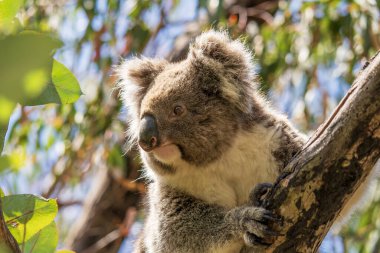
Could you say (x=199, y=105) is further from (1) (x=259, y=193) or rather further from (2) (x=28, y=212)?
(2) (x=28, y=212)

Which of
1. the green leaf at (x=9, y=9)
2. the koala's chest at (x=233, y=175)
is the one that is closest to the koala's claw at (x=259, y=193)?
the koala's chest at (x=233, y=175)

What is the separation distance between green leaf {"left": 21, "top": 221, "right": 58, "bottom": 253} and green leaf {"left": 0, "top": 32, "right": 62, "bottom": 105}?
1.01 m

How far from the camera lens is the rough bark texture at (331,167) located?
1.68 meters

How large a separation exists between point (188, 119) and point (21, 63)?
192 centimetres

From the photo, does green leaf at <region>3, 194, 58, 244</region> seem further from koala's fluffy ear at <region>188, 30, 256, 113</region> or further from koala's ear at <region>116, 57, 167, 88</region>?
koala's ear at <region>116, 57, 167, 88</region>

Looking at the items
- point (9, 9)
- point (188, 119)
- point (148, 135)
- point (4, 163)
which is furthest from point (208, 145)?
point (4, 163)

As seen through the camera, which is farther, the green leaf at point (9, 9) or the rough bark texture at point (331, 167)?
the rough bark texture at point (331, 167)

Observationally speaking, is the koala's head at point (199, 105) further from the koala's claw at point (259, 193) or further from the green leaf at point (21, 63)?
the green leaf at point (21, 63)

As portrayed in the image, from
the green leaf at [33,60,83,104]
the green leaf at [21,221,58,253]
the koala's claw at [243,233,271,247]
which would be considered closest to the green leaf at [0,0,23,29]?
the green leaf at [33,60,83,104]

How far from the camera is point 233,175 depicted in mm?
2504

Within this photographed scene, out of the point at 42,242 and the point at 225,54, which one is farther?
the point at 225,54

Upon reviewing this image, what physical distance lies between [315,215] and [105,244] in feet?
11.4

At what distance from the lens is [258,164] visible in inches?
96.8

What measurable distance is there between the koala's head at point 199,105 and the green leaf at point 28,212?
87 cm
